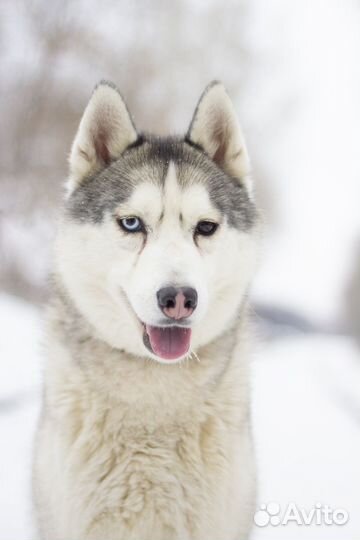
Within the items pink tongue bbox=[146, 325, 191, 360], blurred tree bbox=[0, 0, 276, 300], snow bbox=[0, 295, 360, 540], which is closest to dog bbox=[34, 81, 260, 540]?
pink tongue bbox=[146, 325, 191, 360]

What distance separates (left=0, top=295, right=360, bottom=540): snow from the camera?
275 cm

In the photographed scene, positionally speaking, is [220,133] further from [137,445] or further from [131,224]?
[137,445]

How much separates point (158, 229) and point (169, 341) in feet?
1.10

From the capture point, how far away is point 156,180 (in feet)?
6.57

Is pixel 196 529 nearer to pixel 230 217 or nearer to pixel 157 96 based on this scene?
pixel 230 217

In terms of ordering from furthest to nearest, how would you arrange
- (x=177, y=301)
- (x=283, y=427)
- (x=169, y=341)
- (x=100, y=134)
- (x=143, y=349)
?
(x=283, y=427) → (x=100, y=134) → (x=143, y=349) → (x=169, y=341) → (x=177, y=301)

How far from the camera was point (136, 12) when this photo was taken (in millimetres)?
5453

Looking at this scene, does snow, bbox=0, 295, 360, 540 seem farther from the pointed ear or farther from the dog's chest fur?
the pointed ear

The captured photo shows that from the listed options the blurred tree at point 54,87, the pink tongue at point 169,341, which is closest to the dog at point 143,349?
the pink tongue at point 169,341

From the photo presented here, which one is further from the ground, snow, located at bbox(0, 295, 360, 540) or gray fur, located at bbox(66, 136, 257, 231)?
gray fur, located at bbox(66, 136, 257, 231)

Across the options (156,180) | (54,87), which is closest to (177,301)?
(156,180)

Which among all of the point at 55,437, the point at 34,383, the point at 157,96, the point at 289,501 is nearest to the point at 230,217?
the point at 55,437

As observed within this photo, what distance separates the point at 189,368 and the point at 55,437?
1.56ft

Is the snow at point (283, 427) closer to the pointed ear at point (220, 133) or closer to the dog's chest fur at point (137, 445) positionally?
the dog's chest fur at point (137, 445)
